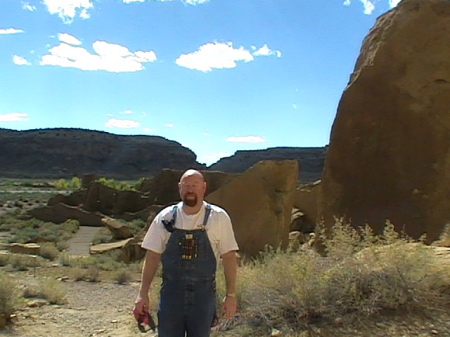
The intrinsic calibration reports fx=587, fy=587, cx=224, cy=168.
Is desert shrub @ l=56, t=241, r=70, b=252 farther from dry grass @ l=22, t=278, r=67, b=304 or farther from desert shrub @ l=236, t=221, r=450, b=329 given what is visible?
desert shrub @ l=236, t=221, r=450, b=329

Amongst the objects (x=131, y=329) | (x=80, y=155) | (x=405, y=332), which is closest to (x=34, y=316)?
(x=131, y=329)

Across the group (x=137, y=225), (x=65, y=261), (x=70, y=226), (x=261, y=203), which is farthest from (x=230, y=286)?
(x=70, y=226)

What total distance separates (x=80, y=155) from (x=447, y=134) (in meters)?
93.4

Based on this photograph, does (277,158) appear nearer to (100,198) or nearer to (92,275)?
(100,198)

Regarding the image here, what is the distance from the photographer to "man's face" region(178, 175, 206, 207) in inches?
155

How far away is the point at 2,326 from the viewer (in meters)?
7.17

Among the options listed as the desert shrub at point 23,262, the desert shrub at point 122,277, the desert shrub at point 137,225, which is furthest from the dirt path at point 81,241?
the desert shrub at point 122,277

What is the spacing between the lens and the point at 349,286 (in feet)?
16.8

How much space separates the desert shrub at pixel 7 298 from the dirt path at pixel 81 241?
33.3 ft

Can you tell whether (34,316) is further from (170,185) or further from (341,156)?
(170,185)

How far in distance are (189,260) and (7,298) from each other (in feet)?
15.0

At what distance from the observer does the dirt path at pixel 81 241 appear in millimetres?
18634

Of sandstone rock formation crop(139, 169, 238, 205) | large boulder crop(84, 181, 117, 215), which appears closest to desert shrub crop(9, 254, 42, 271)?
sandstone rock formation crop(139, 169, 238, 205)

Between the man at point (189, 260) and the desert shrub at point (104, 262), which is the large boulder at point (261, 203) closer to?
the desert shrub at point (104, 262)
